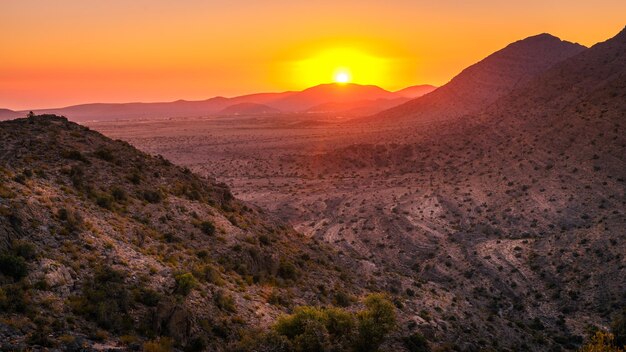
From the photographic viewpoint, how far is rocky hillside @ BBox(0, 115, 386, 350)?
1820cm

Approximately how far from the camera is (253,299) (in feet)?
83.9

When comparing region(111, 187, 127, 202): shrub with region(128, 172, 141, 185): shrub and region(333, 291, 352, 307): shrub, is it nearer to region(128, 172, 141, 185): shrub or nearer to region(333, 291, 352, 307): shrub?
region(128, 172, 141, 185): shrub

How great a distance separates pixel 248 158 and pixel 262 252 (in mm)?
74507

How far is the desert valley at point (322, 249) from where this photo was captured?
1983 cm

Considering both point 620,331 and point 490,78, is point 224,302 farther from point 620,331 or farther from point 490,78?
point 490,78

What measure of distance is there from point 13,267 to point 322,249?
2511 centimetres

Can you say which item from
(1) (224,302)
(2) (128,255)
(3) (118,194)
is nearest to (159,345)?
(1) (224,302)

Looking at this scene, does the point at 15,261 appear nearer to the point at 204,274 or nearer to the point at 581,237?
the point at 204,274

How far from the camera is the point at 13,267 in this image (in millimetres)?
18469

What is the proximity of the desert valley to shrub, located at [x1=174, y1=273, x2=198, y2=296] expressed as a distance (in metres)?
0.09

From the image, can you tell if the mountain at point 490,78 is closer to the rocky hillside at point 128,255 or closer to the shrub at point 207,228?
the rocky hillside at point 128,255

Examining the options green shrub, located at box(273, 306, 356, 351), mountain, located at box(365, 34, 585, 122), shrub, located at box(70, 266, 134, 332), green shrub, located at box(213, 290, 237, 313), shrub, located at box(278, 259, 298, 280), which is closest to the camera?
shrub, located at box(70, 266, 134, 332)

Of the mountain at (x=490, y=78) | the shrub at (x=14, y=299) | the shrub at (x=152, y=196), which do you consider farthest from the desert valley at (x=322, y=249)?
the mountain at (x=490, y=78)

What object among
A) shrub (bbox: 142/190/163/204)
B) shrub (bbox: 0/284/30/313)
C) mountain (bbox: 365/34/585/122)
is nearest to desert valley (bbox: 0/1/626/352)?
shrub (bbox: 0/284/30/313)
